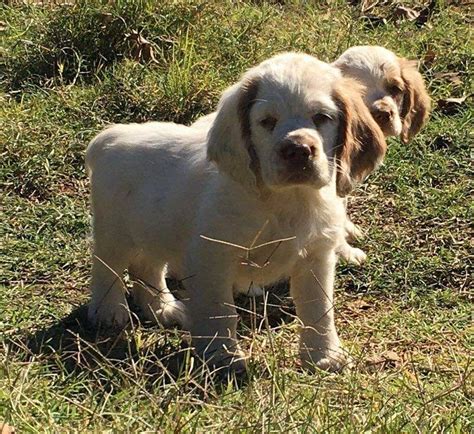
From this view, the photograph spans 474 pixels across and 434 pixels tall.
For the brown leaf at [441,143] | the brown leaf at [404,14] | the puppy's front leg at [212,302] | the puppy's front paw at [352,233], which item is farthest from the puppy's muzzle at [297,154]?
the brown leaf at [404,14]

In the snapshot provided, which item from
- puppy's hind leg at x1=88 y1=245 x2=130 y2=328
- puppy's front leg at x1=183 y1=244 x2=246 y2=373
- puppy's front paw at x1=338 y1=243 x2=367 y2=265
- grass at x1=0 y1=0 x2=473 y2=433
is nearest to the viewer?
grass at x1=0 y1=0 x2=473 y2=433

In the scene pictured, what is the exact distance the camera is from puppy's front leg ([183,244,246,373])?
4258mm

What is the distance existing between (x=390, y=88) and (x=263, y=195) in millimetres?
1799

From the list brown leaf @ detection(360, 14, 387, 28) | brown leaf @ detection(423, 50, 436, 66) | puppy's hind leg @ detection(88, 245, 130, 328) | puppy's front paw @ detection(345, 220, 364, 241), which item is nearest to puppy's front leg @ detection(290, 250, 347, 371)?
puppy's hind leg @ detection(88, 245, 130, 328)

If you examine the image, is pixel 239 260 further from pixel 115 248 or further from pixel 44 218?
pixel 44 218

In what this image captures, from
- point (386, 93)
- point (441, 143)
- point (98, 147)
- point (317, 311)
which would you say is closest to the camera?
point (317, 311)

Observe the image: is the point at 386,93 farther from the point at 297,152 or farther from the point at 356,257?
the point at 297,152

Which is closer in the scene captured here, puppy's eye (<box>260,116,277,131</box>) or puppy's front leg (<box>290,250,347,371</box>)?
puppy's eye (<box>260,116,277,131</box>)

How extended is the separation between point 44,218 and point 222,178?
1764 millimetres

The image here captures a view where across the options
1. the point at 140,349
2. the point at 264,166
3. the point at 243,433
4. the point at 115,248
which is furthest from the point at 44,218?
the point at 243,433

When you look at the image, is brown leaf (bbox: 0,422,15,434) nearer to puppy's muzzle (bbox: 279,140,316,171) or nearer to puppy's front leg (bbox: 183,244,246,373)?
puppy's front leg (bbox: 183,244,246,373)

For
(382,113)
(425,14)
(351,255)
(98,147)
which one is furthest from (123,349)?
(425,14)

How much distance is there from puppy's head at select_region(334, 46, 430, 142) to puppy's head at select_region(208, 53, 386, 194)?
118 centimetres

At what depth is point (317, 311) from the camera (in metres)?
4.46
